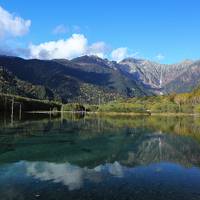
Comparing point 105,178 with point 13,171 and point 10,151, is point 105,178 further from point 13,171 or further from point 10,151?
point 10,151

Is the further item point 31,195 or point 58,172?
point 58,172

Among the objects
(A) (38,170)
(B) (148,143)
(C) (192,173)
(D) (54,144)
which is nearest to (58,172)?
(A) (38,170)

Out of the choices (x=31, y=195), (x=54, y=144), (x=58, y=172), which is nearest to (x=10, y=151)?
(x=54, y=144)

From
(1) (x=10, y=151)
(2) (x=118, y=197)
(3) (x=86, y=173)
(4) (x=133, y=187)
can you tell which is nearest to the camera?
(2) (x=118, y=197)

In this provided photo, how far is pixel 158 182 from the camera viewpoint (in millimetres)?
36219

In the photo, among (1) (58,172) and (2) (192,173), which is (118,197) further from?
(2) (192,173)

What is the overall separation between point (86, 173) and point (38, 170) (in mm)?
5682

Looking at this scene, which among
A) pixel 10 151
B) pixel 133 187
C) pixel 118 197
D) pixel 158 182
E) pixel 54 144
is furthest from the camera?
pixel 54 144

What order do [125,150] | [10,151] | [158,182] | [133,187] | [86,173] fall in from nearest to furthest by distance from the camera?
[133,187] → [158,182] → [86,173] → [10,151] → [125,150]

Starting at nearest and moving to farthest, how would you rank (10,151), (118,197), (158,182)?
(118,197) < (158,182) < (10,151)

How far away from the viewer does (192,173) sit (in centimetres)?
4194

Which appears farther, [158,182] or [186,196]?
[158,182]

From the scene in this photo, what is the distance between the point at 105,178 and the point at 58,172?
6.05 m

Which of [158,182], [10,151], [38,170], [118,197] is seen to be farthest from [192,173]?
[10,151]
